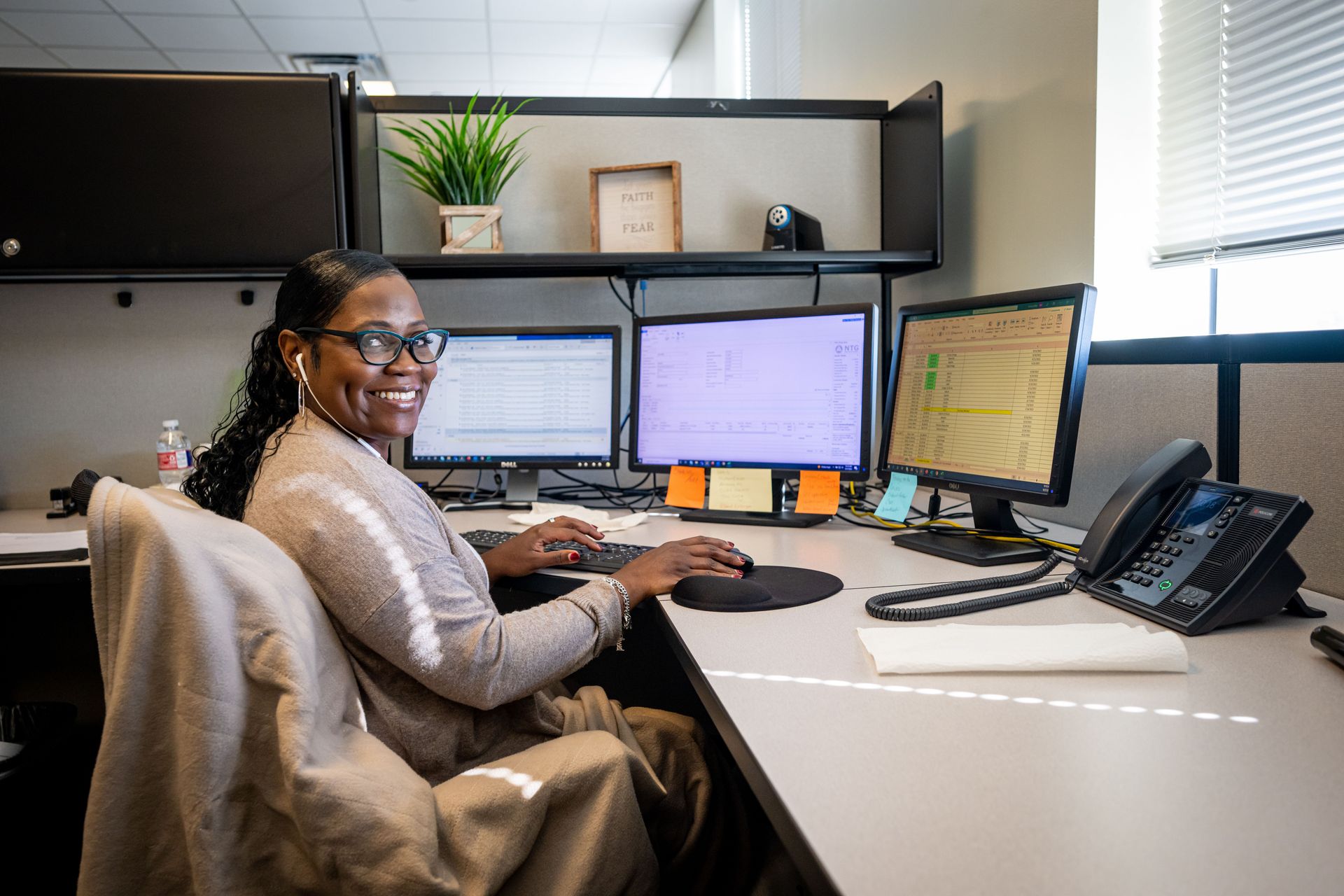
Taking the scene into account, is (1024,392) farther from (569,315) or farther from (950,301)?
(569,315)

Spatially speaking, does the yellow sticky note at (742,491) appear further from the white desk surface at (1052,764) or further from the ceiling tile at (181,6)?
the ceiling tile at (181,6)

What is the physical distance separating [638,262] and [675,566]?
2.90 ft

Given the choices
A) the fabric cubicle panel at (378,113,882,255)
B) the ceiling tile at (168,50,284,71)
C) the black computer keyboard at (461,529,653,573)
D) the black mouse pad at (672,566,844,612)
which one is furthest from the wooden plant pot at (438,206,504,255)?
the ceiling tile at (168,50,284,71)

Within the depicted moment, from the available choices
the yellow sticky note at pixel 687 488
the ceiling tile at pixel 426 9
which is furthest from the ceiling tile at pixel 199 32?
the yellow sticky note at pixel 687 488

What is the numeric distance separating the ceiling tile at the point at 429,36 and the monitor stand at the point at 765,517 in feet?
12.6

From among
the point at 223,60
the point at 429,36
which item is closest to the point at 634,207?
the point at 429,36

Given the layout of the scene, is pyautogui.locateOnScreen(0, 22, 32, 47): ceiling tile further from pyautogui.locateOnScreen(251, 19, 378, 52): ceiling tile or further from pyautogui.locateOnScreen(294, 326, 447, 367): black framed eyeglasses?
pyautogui.locateOnScreen(294, 326, 447, 367): black framed eyeglasses

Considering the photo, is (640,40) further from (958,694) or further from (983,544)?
(958,694)

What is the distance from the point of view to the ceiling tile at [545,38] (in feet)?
15.2

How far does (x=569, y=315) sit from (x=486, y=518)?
0.58 meters

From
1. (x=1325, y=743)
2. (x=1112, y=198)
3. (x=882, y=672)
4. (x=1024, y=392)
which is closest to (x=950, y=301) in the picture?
(x=1024, y=392)

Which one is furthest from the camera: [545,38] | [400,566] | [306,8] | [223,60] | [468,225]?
[223,60]

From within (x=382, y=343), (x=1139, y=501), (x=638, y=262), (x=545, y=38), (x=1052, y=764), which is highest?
(x=545, y=38)

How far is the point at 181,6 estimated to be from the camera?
4180mm
